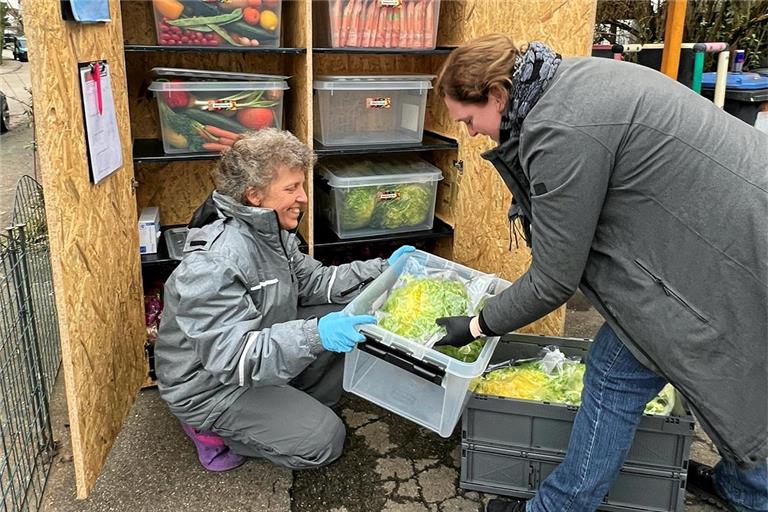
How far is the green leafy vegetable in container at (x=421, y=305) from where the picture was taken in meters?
2.41

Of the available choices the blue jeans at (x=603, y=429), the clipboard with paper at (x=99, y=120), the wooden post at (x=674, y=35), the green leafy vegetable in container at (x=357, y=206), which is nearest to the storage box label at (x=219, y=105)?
the clipboard with paper at (x=99, y=120)

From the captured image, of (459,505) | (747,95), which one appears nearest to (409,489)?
(459,505)

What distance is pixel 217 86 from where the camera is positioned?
10.6ft

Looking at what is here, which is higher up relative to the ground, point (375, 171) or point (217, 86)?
point (217, 86)

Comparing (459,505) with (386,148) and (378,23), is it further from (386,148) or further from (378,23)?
(378,23)

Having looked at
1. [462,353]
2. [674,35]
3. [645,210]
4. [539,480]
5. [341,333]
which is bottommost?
[539,480]

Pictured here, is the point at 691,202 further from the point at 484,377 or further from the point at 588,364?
the point at 484,377

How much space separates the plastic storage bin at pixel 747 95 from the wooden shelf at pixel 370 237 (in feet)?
8.26

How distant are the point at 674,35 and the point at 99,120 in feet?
10.1

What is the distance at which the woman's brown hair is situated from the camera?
1857mm

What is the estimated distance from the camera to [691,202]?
1.74 metres

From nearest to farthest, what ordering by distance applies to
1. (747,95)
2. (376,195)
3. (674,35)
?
1. (674,35)
2. (376,195)
3. (747,95)

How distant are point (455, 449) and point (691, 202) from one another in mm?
1644

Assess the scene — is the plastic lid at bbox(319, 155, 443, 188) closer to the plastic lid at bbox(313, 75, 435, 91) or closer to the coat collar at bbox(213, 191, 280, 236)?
the plastic lid at bbox(313, 75, 435, 91)
